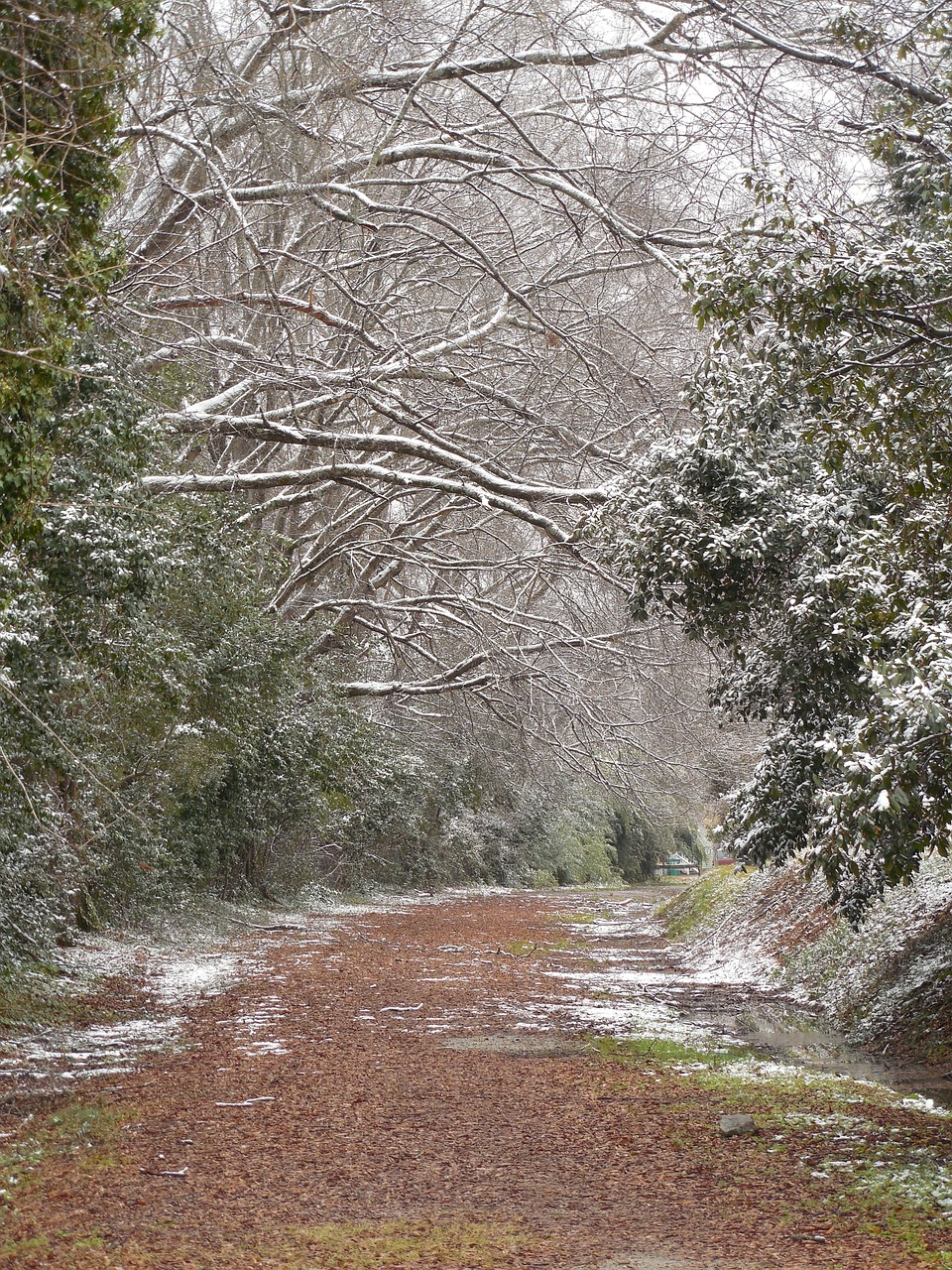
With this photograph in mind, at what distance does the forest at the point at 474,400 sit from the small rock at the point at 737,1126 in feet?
5.60

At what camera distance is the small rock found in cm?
662

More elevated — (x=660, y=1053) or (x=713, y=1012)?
(x=660, y=1053)

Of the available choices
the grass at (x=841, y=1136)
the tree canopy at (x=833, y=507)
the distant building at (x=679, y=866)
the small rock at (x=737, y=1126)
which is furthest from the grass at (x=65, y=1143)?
the distant building at (x=679, y=866)

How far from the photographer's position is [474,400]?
44.5 ft

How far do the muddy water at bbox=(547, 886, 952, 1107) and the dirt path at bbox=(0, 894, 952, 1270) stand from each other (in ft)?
3.42

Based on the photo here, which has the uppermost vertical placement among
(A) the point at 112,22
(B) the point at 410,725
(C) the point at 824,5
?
(C) the point at 824,5

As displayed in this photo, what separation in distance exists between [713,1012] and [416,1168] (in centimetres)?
598

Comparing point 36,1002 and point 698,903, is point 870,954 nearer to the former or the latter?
point 36,1002

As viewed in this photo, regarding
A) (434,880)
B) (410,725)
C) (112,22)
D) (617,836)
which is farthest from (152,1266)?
(617,836)

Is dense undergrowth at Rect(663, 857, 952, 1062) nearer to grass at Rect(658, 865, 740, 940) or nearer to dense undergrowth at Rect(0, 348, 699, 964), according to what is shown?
grass at Rect(658, 865, 740, 940)

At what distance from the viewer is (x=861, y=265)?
595 cm

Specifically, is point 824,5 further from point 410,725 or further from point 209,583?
point 410,725

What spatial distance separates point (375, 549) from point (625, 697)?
5.04 metres

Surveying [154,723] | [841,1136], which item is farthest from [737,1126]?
[154,723]
